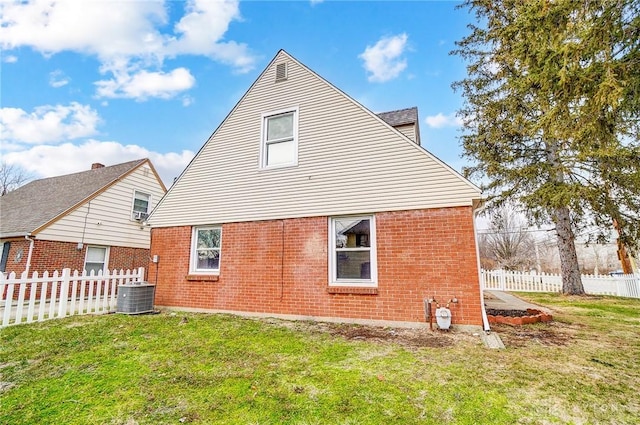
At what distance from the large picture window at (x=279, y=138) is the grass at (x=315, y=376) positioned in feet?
14.8

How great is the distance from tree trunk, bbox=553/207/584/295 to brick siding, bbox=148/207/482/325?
34.7 ft

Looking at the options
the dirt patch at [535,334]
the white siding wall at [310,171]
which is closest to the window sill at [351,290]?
the white siding wall at [310,171]

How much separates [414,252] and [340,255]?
5.72 ft

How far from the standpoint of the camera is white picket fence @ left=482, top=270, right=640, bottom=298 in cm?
1441

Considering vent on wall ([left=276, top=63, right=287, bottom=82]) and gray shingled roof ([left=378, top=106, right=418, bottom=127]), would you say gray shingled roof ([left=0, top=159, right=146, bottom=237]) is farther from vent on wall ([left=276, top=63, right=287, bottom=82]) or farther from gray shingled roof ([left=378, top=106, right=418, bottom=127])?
gray shingled roof ([left=378, top=106, right=418, bottom=127])

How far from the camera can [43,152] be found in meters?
22.6

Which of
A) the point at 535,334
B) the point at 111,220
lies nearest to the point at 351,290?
the point at 535,334

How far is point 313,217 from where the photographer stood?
7543 millimetres

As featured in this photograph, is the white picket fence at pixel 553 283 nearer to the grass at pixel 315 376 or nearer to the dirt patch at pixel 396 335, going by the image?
the grass at pixel 315 376

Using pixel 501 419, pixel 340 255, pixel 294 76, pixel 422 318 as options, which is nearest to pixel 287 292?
pixel 340 255

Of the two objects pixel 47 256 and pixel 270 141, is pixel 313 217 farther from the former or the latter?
pixel 47 256

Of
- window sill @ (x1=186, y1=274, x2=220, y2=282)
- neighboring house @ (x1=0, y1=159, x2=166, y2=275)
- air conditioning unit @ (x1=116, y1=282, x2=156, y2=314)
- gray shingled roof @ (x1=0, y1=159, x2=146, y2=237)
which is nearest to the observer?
air conditioning unit @ (x1=116, y1=282, x2=156, y2=314)

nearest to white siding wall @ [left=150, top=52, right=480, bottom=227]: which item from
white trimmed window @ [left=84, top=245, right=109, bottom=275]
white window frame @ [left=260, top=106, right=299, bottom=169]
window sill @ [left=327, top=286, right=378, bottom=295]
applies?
white window frame @ [left=260, top=106, right=299, bottom=169]

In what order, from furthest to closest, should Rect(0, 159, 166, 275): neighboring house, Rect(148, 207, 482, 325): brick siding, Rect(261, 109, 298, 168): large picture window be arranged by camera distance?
Rect(0, 159, 166, 275): neighboring house
Rect(261, 109, 298, 168): large picture window
Rect(148, 207, 482, 325): brick siding
